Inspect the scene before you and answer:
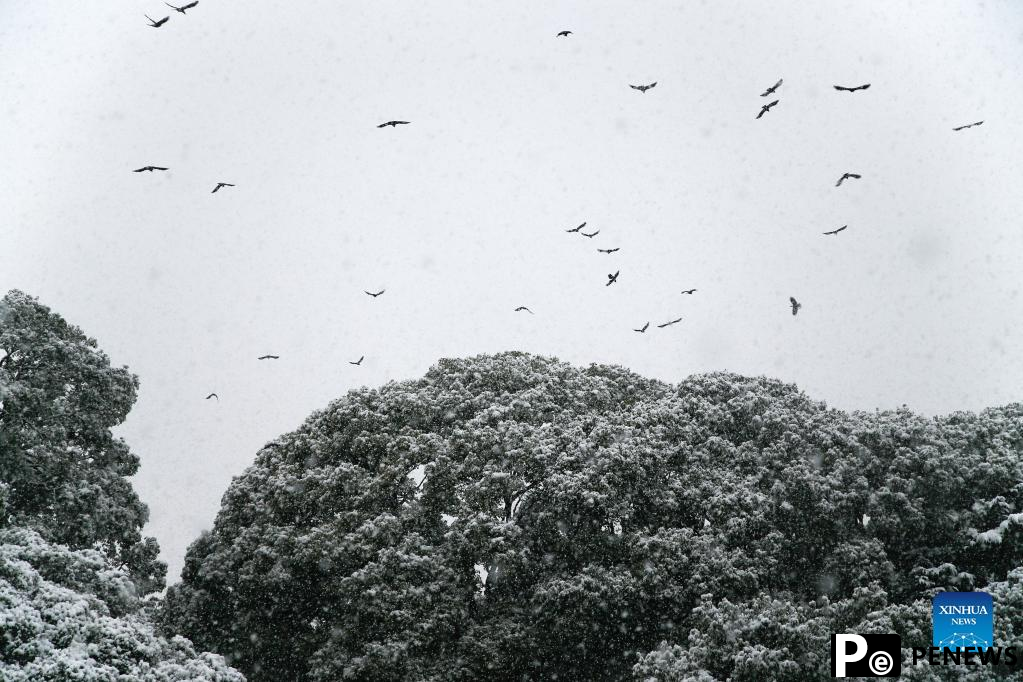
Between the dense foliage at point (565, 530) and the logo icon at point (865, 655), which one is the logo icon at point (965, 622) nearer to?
the logo icon at point (865, 655)

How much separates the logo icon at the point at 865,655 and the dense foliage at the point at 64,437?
15.1m

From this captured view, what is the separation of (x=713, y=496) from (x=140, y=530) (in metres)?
12.9

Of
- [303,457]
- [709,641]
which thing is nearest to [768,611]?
[709,641]

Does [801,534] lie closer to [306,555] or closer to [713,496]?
[713,496]

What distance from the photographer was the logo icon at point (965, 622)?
53.2 feet

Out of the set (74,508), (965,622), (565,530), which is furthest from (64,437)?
(965,622)

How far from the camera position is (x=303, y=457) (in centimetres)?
2511

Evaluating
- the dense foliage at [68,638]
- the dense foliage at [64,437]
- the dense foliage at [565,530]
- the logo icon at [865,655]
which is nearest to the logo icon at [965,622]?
the logo icon at [865,655]

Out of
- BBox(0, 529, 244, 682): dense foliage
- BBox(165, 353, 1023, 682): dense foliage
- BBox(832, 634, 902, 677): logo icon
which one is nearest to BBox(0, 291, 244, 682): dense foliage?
BBox(0, 529, 244, 682): dense foliage

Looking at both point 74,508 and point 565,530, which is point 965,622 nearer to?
point 565,530

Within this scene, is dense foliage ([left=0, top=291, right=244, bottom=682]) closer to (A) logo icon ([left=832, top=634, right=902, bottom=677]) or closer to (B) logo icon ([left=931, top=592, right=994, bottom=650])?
(A) logo icon ([left=832, top=634, right=902, bottom=677])

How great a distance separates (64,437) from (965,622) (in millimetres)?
17502

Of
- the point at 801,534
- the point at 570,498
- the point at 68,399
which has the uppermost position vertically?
the point at 68,399

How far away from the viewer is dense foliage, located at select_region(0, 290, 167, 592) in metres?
21.7
